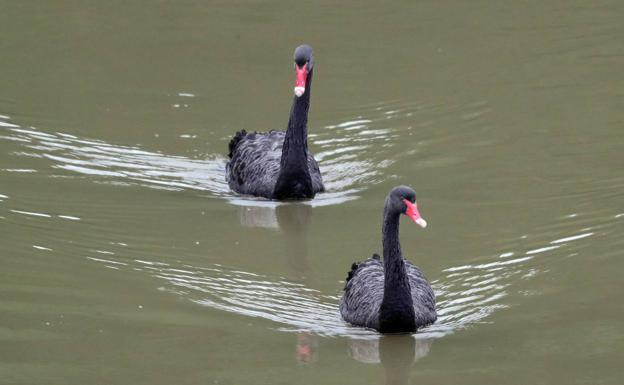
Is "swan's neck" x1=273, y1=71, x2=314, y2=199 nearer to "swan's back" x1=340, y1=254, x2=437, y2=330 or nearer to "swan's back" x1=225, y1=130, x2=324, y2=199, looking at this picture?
"swan's back" x1=225, y1=130, x2=324, y2=199

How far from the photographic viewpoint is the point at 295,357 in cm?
791

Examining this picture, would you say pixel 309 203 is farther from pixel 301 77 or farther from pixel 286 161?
pixel 301 77

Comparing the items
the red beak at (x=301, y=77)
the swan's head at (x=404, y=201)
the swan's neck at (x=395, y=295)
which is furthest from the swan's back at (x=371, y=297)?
the red beak at (x=301, y=77)

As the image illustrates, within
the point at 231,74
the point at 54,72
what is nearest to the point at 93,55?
the point at 54,72

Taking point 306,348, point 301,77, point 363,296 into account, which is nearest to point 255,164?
point 301,77

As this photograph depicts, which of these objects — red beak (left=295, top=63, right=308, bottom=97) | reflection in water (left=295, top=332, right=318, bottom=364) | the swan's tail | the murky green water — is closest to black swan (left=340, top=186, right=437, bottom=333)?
the murky green water

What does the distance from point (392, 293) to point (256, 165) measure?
4079mm

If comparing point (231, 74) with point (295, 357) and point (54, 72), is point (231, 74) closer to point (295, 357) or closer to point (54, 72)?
point (54, 72)

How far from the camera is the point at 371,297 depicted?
8.56m

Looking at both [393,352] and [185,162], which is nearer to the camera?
[393,352]

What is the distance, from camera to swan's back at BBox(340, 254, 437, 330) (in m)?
8.45

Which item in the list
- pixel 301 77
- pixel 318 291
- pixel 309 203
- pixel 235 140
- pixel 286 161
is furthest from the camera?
pixel 235 140

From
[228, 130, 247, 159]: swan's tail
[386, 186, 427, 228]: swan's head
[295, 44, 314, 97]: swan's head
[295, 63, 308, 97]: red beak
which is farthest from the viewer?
[228, 130, 247, 159]: swan's tail

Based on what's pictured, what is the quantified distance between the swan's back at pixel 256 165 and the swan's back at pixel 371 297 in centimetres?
294
